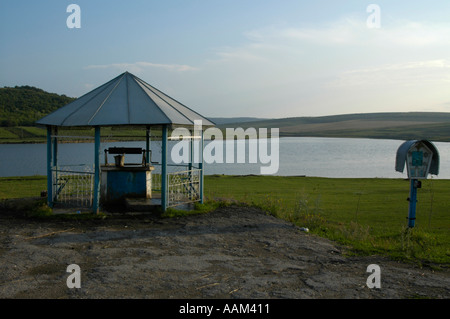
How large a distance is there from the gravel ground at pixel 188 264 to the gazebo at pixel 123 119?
1.89m

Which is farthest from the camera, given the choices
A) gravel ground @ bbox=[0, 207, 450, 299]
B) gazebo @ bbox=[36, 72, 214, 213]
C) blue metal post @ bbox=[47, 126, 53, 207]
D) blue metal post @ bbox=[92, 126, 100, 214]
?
blue metal post @ bbox=[47, 126, 53, 207]

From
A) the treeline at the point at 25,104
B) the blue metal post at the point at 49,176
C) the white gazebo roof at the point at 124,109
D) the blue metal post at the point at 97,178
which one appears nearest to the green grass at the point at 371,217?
the white gazebo roof at the point at 124,109

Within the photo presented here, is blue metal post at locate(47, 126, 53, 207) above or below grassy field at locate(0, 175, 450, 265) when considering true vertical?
above

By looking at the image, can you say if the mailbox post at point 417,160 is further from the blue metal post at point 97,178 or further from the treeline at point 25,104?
the treeline at point 25,104

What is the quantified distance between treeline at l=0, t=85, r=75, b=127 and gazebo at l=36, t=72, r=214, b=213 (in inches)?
3613

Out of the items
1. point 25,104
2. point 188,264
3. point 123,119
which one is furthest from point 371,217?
point 25,104

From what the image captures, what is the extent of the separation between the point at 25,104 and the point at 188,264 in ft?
395

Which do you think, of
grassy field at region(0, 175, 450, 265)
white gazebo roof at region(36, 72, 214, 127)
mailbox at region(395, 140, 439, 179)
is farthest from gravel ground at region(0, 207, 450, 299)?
mailbox at region(395, 140, 439, 179)

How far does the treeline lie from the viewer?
335ft

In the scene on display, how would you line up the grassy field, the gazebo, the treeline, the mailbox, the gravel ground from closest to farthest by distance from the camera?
the gravel ground
the grassy field
the mailbox
the gazebo
the treeline

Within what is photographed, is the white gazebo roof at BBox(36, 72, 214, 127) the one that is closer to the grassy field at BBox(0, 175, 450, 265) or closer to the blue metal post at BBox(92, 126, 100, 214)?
the blue metal post at BBox(92, 126, 100, 214)

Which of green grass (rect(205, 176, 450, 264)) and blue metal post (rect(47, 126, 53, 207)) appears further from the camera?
blue metal post (rect(47, 126, 53, 207))

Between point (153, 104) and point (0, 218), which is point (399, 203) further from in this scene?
point (0, 218)
